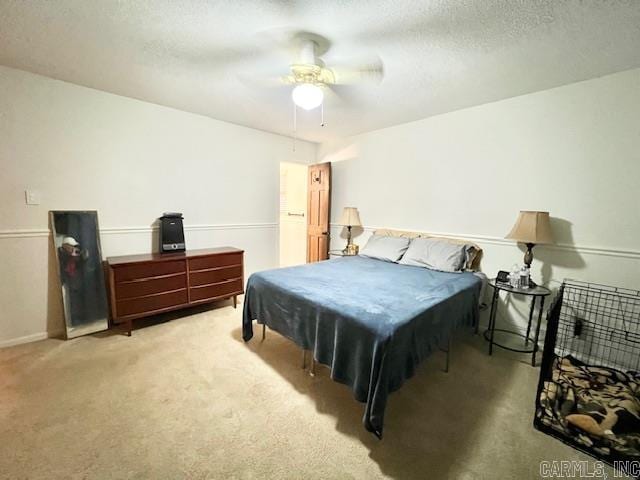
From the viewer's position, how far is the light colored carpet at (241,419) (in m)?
1.31

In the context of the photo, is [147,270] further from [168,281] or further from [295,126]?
[295,126]

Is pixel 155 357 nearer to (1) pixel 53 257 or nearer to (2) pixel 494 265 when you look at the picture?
(1) pixel 53 257

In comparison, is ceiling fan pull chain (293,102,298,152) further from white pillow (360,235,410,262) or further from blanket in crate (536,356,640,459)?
blanket in crate (536,356,640,459)

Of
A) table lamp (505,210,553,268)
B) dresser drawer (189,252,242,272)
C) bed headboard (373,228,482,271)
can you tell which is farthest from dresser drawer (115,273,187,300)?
table lamp (505,210,553,268)

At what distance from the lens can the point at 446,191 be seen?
299 centimetres

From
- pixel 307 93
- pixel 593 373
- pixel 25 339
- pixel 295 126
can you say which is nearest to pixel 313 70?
pixel 307 93

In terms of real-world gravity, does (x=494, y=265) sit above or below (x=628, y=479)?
above

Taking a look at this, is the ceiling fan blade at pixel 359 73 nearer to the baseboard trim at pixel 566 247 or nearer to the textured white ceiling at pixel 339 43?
the textured white ceiling at pixel 339 43

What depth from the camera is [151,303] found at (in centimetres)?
266

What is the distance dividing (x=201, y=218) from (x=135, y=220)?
0.70 metres

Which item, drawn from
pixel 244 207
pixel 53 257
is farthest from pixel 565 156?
pixel 53 257

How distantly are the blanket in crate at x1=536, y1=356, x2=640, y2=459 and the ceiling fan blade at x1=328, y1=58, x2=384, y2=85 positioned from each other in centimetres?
245

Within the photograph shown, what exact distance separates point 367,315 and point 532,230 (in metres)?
1.67

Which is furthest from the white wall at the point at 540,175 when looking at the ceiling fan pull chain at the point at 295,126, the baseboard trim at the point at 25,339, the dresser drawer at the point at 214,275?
the baseboard trim at the point at 25,339
